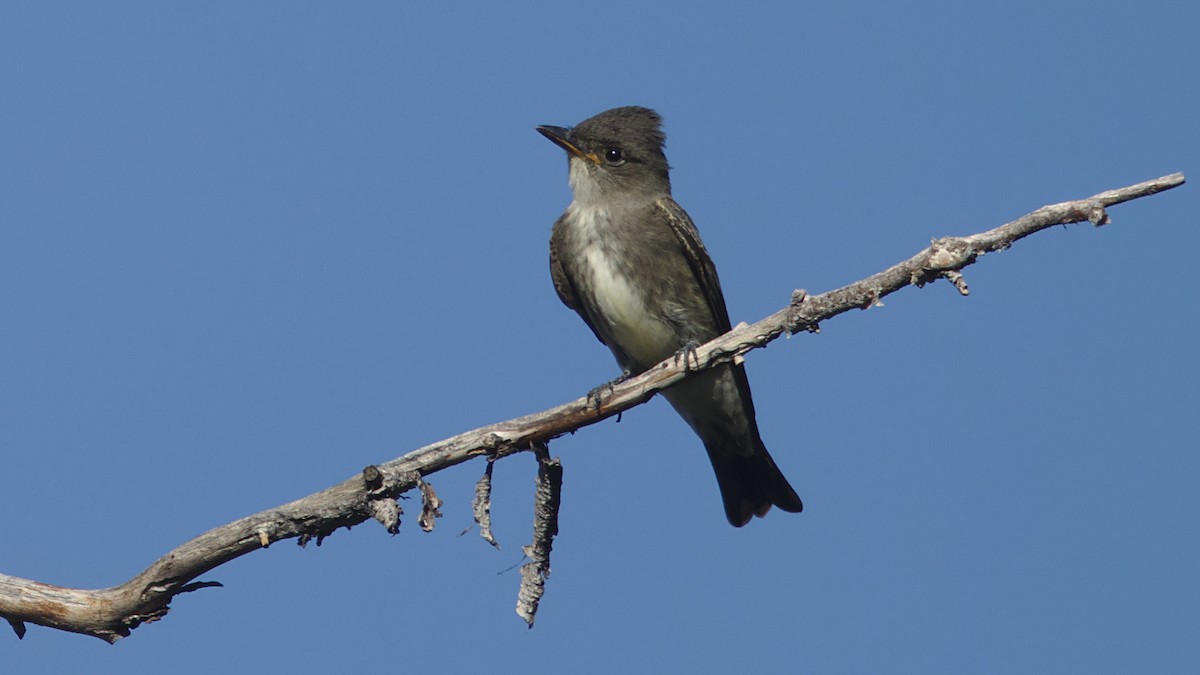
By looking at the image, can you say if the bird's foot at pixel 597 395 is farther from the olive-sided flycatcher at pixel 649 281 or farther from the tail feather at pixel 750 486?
the tail feather at pixel 750 486

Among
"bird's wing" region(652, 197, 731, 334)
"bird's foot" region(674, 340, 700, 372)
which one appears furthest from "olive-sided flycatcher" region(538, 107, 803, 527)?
"bird's foot" region(674, 340, 700, 372)

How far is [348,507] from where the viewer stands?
A: 24.1 ft

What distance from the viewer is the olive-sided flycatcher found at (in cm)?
984

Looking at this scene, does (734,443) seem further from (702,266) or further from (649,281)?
(649,281)

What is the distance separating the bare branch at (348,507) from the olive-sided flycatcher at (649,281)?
2.11m

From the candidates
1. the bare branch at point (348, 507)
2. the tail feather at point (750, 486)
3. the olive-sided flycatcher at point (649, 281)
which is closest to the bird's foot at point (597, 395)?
the bare branch at point (348, 507)

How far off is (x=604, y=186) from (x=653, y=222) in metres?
0.50

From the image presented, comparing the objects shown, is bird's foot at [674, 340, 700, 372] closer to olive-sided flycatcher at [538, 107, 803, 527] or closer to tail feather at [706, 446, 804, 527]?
olive-sided flycatcher at [538, 107, 803, 527]

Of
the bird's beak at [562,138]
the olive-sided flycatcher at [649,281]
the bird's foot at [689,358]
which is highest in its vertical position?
the bird's beak at [562,138]

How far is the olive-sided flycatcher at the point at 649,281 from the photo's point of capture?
9844 mm

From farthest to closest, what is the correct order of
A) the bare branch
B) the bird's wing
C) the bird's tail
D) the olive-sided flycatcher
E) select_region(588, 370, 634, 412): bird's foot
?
the bird's tail
the bird's wing
the olive-sided flycatcher
select_region(588, 370, 634, 412): bird's foot
the bare branch

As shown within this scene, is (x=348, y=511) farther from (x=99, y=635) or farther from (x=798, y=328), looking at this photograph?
(x=798, y=328)

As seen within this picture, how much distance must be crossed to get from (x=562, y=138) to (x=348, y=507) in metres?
4.12

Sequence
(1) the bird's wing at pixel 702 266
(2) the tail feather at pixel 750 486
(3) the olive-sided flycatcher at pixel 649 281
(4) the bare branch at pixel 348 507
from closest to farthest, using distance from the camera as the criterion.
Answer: (4) the bare branch at pixel 348 507 → (3) the olive-sided flycatcher at pixel 649 281 → (1) the bird's wing at pixel 702 266 → (2) the tail feather at pixel 750 486
